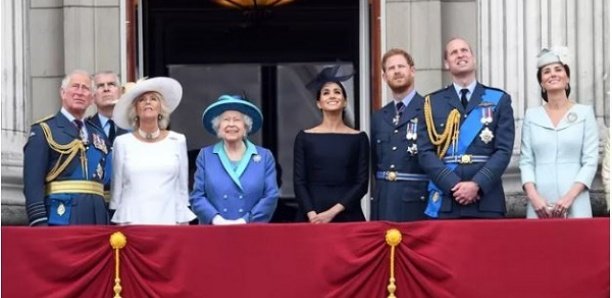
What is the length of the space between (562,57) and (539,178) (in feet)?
2.74

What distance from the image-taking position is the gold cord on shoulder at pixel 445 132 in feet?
45.3

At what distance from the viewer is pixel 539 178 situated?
13898 millimetres

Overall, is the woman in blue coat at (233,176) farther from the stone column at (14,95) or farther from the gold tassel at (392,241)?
the stone column at (14,95)

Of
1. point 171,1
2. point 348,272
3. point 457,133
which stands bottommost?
point 348,272

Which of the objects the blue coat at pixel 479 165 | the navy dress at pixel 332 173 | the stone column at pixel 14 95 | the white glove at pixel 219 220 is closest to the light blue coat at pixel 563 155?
the blue coat at pixel 479 165

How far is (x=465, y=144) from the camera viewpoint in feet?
45.3

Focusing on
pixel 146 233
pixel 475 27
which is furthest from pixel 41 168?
pixel 475 27

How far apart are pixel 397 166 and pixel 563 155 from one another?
3.65 feet

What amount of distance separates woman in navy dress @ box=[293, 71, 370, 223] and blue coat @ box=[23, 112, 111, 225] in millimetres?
1344

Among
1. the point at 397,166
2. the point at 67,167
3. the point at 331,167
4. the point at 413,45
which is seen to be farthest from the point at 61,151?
the point at 413,45

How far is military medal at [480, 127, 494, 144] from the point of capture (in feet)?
45.3

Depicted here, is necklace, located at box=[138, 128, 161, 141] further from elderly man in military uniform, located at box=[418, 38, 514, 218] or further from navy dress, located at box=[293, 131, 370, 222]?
elderly man in military uniform, located at box=[418, 38, 514, 218]

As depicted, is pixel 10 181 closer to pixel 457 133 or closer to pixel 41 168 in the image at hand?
pixel 41 168

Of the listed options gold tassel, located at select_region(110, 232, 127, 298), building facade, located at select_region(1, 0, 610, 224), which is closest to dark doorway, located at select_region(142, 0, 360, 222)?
building facade, located at select_region(1, 0, 610, 224)
